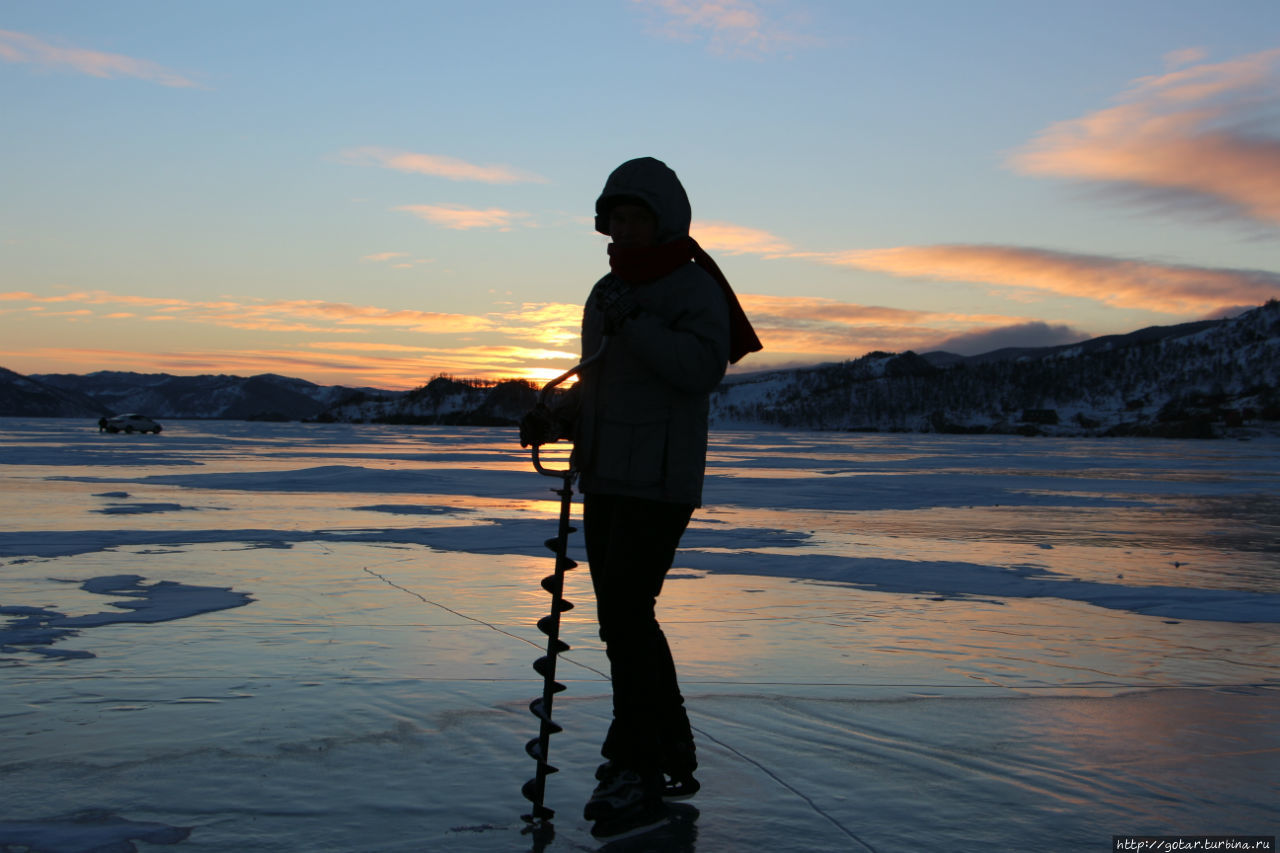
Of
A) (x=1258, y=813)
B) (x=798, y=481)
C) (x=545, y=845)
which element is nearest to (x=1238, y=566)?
(x=1258, y=813)

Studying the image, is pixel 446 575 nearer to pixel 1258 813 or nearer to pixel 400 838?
pixel 400 838

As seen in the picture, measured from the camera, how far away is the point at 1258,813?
9.09 feet

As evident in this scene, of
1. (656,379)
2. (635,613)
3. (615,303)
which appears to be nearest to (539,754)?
(635,613)

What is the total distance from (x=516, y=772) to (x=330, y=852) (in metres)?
0.76

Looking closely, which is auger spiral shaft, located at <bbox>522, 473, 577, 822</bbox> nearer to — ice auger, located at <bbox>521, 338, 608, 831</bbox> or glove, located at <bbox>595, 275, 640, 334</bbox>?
ice auger, located at <bbox>521, 338, 608, 831</bbox>

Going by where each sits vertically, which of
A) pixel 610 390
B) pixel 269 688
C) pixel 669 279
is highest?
pixel 669 279

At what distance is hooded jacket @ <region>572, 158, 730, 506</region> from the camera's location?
2.83 m

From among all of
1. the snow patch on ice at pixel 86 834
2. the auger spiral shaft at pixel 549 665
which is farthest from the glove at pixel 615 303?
the snow patch on ice at pixel 86 834

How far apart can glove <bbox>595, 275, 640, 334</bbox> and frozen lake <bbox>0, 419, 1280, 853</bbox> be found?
142cm

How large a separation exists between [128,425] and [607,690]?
190ft

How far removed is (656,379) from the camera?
9.57 ft

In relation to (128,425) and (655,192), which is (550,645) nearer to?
(655,192)

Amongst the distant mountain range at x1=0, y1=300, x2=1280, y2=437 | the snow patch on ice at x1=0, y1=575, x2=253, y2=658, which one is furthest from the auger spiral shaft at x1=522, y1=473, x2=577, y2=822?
the distant mountain range at x1=0, y1=300, x2=1280, y2=437

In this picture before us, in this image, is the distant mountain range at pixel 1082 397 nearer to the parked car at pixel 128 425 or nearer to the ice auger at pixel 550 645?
the parked car at pixel 128 425
